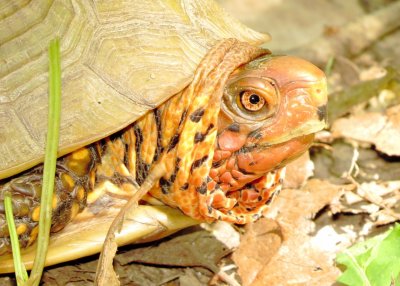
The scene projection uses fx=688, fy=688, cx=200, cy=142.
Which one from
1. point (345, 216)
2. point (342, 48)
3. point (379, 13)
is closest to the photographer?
point (345, 216)

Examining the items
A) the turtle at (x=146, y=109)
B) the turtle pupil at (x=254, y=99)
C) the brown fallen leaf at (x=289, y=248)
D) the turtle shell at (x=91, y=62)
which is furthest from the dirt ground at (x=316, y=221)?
the turtle pupil at (x=254, y=99)

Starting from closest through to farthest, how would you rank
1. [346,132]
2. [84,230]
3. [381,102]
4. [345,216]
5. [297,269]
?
[84,230], [297,269], [345,216], [346,132], [381,102]

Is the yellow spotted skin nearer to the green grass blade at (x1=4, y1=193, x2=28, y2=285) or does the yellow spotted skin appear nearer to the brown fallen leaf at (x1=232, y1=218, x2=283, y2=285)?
the green grass blade at (x1=4, y1=193, x2=28, y2=285)

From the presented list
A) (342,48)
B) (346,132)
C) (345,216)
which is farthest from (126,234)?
(342,48)

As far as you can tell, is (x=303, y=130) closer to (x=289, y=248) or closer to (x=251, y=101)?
(x=251, y=101)

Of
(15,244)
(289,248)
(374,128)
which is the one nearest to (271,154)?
(289,248)

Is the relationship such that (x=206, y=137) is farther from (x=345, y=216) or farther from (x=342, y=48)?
(x=342, y=48)

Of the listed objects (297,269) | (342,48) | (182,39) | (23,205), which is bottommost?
(297,269)
